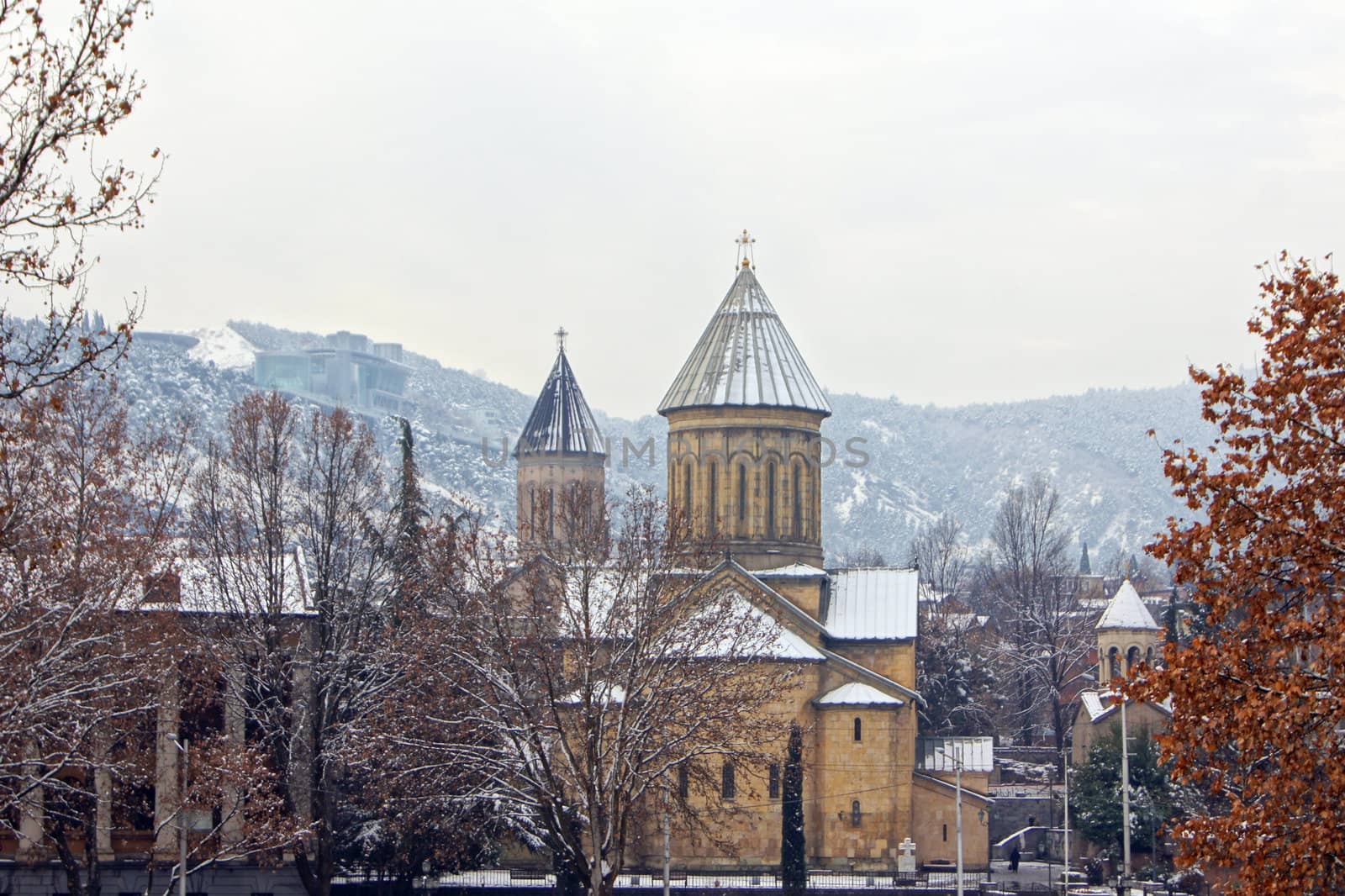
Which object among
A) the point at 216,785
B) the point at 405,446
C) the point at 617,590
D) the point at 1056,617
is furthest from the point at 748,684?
the point at 1056,617

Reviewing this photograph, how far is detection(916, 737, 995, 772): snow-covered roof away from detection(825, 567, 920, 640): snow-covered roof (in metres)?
4.45

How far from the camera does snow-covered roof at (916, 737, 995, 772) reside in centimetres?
4566

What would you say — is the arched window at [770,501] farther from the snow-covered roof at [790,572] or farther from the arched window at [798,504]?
the snow-covered roof at [790,572]

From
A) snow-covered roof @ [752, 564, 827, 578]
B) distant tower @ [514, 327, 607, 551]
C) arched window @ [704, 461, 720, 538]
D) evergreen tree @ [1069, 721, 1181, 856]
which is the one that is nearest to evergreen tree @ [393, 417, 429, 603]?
arched window @ [704, 461, 720, 538]

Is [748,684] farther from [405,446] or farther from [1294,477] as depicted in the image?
[1294,477]

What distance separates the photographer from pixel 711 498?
1662 inches

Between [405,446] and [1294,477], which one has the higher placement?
[405,446]

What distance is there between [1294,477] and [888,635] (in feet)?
98.1

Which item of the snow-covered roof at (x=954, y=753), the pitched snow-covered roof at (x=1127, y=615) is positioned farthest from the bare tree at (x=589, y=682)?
the pitched snow-covered roof at (x=1127, y=615)

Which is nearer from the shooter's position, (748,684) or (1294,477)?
(1294,477)

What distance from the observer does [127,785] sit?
27062 mm

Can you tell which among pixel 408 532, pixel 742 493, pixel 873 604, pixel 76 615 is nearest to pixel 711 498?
pixel 742 493

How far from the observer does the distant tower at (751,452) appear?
42031 mm

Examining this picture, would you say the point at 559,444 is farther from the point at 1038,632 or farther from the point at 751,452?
the point at 751,452
